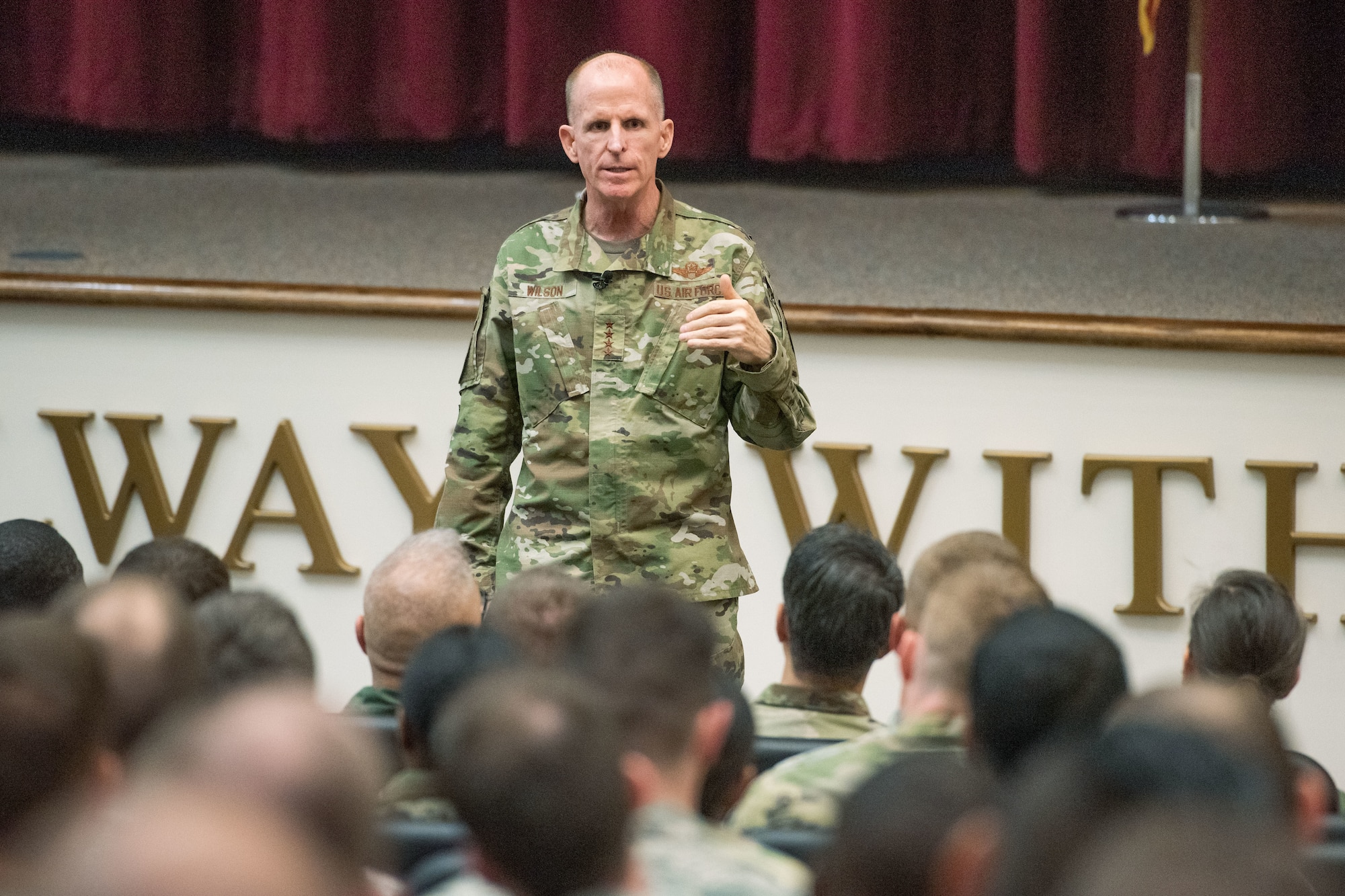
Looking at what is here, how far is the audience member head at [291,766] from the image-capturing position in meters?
1.00

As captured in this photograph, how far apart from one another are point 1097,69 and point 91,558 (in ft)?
9.67

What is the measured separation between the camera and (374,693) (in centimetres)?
188

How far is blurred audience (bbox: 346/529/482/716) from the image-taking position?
192cm

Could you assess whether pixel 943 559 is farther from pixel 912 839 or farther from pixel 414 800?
pixel 912 839

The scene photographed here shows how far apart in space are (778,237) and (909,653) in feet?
7.99

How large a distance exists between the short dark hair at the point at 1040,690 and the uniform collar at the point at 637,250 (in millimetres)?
1021

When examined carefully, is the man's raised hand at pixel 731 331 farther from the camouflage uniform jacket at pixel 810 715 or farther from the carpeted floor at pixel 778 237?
the carpeted floor at pixel 778 237

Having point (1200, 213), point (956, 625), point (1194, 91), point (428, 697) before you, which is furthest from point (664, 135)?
point (1200, 213)

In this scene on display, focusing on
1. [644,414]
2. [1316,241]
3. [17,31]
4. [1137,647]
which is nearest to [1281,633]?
[644,414]

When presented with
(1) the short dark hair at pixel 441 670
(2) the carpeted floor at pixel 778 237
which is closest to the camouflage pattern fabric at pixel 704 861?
(1) the short dark hair at pixel 441 670

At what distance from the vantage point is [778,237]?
411 centimetres

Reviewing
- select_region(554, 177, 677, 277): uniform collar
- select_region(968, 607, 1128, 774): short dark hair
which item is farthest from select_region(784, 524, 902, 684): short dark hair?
select_region(968, 607, 1128, 774): short dark hair

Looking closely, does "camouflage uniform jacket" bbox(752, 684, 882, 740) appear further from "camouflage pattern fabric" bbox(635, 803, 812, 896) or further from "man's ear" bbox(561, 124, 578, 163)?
"man's ear" bbox(561, 124, 578, 163)

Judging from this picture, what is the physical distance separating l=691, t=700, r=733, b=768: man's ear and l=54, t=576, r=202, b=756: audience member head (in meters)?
0.44
